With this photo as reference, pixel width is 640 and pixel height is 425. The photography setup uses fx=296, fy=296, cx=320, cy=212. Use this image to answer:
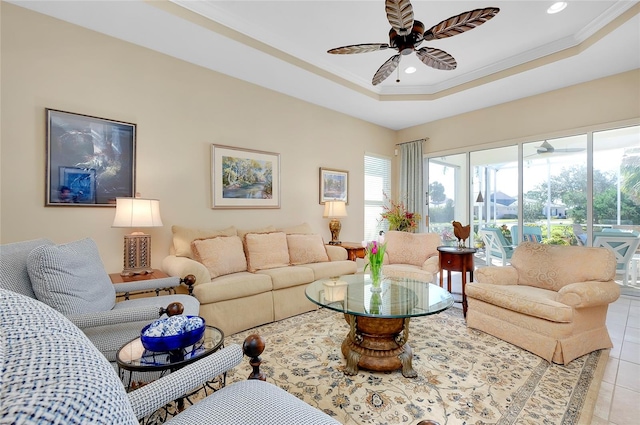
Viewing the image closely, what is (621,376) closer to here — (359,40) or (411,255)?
(411,255)

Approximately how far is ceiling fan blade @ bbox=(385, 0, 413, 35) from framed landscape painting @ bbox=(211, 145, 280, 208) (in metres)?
2.41

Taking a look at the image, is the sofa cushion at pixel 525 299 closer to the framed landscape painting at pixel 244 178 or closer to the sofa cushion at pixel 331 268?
the sofa cushion at pixel 331 268

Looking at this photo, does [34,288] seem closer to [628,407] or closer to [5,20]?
[5,20]

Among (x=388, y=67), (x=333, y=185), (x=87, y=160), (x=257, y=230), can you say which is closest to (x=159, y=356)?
(x=87, y=160)

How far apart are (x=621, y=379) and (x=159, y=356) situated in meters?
3.01

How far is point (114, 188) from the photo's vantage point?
2959mm

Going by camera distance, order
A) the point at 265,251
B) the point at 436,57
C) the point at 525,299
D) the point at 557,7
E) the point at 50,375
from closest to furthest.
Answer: the point at 50,375
the point at 525,299
the point at 436,57
the point at 557,7
the point at 265,251

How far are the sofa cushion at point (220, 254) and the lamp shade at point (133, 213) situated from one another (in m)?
0.53

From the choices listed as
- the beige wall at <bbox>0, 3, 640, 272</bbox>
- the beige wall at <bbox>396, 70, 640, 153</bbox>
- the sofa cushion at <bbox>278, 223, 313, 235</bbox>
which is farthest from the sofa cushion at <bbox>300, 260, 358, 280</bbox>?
the beige wall at <bbox>396, 70, 640, 153</bbox>

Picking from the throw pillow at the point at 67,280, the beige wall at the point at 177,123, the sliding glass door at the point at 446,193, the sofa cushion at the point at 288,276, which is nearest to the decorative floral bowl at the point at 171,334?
the throw pillow at the point at 67,280

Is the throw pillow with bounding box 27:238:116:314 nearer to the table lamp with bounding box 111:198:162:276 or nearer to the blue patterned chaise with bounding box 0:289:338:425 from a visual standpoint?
the table lamp with bounding box 111:198:162:276

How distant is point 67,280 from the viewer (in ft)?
5.49

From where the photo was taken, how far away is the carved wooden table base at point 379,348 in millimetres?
2117

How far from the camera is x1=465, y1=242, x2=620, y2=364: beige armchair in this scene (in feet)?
7.45
